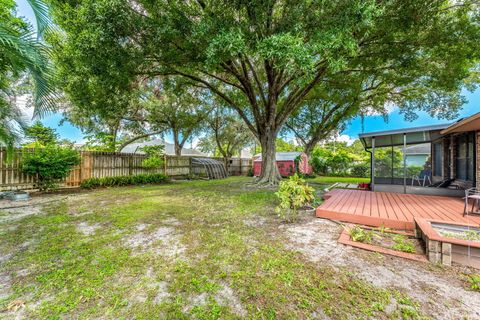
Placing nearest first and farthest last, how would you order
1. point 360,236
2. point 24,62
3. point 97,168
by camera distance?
Answer: point 24,62 < point 360,236 < point 97,168

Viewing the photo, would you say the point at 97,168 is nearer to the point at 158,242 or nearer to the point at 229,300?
the point at 158,242

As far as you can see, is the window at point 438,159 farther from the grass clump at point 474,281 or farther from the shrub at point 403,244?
the grass clump at point 474,281

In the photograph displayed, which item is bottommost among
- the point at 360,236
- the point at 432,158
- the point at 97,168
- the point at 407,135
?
the point at 360,236

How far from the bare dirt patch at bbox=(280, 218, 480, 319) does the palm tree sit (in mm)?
3885

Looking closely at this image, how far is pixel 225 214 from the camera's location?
471cm

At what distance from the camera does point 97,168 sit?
947 centimetres

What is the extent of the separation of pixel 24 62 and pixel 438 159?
11867 mm

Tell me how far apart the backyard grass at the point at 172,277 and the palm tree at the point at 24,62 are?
1820 millimetres

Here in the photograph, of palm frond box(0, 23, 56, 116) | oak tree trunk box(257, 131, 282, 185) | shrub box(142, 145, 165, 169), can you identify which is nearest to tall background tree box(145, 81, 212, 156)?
shrub box(142, 145, 165, 169)

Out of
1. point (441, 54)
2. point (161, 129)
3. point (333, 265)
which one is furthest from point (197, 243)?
point (161, 129)

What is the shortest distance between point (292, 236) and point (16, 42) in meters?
4.23

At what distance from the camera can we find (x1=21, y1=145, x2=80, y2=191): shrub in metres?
7.18

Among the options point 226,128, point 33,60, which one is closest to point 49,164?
point 33,60

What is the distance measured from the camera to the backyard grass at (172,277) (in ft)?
5.63
